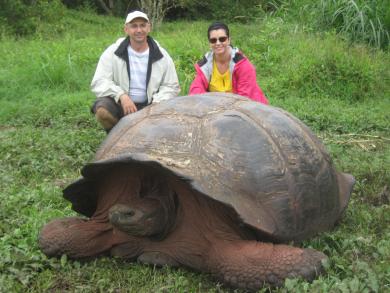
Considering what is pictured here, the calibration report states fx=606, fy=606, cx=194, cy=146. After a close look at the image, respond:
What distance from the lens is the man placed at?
452 cm

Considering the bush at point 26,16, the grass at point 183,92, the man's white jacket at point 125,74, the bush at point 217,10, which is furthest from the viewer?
the bush at point 217,10

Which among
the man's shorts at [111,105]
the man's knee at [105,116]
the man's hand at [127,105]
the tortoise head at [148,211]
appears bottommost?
the man's knee at [105,116]

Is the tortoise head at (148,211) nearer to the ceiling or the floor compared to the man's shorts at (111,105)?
nearer to the ceiling

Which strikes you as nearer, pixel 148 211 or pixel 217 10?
pixel 148 211

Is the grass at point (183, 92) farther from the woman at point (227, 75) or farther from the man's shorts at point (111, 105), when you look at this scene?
the woman at point (227, 75)

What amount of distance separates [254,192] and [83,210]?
0.92 meters

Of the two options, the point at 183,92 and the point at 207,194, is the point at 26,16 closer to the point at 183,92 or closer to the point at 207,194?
the point at 183,92

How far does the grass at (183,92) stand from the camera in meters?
2.48

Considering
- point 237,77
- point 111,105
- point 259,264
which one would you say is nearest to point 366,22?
point 237,77

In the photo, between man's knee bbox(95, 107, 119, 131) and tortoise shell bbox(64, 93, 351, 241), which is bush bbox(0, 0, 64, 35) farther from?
tortoise shell bbox(64, 93, 351, 241)

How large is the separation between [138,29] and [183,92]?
7.98ft

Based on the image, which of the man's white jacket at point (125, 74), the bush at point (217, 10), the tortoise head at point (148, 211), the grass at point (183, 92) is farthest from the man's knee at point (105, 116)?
the bush at point (217, 10)

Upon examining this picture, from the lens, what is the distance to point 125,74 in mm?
4555

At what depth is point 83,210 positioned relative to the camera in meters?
2.92
